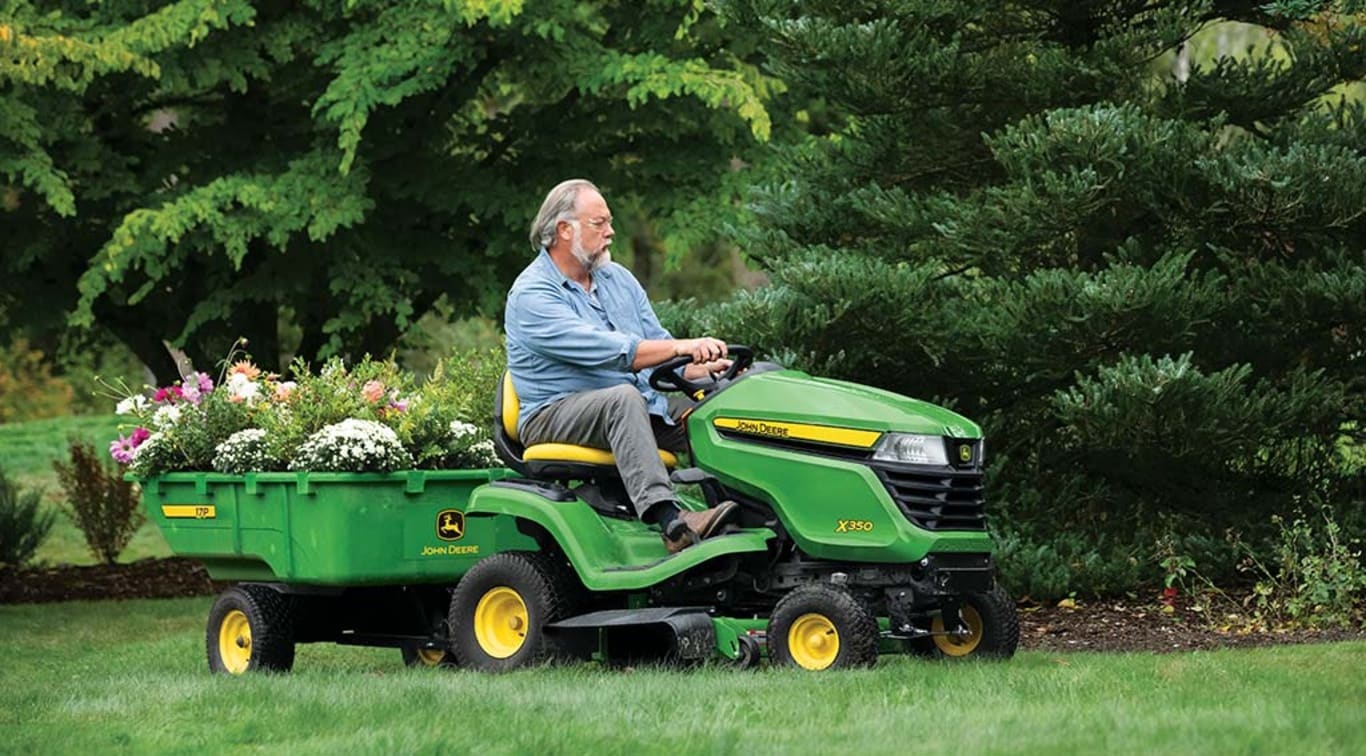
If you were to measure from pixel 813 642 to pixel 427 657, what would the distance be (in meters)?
2.38

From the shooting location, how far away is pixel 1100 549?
387 inches

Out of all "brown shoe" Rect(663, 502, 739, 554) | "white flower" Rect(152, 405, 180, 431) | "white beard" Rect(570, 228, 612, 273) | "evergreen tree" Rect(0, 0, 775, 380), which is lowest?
"brown shoe" Rect(663, 502, 739, 554)

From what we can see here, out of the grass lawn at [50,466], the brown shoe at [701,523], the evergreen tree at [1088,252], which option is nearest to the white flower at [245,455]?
the brown shoe at [701,523]

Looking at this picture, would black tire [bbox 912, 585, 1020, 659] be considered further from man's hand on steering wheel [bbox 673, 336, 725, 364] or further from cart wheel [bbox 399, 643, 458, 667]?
cart wheel [bbox 399, 643, 458, 667]

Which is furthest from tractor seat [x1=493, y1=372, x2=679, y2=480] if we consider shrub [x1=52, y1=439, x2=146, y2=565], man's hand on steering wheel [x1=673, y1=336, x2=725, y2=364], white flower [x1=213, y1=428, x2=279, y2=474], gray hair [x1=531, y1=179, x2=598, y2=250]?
shrub [x1=52, y1=439, x2=146, y2=565]

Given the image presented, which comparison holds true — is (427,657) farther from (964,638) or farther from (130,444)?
(964,638)

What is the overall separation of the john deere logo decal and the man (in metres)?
0.59

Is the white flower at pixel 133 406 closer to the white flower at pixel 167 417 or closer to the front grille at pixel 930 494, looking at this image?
the white flower at pixel 167 417

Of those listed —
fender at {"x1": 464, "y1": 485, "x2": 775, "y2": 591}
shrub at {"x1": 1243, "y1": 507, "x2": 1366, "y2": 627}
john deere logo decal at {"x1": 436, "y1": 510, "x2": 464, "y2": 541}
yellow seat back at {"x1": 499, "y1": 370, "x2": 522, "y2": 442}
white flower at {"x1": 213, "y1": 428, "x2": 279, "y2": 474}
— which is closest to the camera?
fender at {"x1": 464, "y1": 485, "x2": 775, "y2": 591}

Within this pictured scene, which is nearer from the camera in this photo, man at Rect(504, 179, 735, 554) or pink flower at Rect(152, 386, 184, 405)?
man at Rect(504, 179, 735, 554)

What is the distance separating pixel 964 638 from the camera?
24.8ft

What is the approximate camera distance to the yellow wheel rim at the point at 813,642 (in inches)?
276

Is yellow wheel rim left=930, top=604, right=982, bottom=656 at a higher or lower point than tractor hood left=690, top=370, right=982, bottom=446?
lower

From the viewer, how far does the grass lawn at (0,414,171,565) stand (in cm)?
2025
